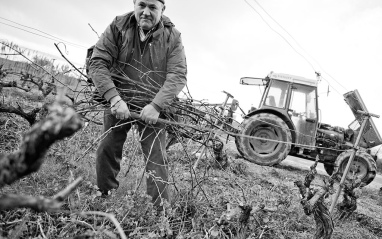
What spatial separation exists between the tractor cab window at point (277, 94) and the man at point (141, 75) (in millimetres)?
5208

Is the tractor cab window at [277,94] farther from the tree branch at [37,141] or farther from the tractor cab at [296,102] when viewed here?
A: the tree branch at [37,141]

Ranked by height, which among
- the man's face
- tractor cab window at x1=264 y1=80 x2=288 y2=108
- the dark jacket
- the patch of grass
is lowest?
the patch of grass

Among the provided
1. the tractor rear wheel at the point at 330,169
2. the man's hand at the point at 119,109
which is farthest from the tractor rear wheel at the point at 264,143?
the man's hand at the point at 119,109

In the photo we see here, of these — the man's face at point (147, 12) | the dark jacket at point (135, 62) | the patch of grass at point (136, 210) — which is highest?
the man's face at point (147, 12)

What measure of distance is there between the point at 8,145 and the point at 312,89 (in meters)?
6.33

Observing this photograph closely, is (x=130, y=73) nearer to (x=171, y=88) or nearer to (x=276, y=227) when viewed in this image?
(x=171, y=88)

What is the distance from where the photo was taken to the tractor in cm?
648

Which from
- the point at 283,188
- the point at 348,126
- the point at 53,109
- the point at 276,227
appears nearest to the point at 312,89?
the point at 348,126

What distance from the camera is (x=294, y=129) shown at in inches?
261

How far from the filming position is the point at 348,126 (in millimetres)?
7812

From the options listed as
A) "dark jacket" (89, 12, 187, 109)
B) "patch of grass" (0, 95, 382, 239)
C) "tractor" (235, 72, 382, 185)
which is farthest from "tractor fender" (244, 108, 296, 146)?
"dark jacket" (89, 12, 187, 109)

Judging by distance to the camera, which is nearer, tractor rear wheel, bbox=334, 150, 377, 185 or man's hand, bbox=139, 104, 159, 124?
man's hand, bbox=139, 104, 159, 124

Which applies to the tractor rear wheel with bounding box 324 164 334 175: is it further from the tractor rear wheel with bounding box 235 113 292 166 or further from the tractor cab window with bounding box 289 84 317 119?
the tractor rear wheel with bounding box 235 113 292 166

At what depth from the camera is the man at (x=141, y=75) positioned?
213cm
